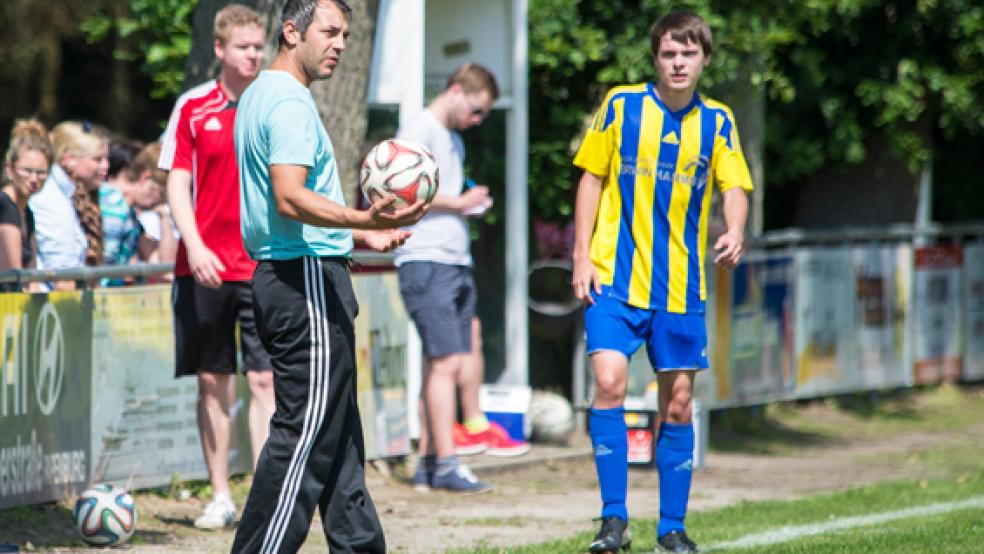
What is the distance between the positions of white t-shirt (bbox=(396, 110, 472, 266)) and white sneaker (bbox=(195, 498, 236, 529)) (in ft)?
6.52

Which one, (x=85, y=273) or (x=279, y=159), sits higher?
(x=279, y=159)

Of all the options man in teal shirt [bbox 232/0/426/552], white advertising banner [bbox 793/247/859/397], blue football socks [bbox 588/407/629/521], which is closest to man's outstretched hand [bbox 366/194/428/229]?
man in teal shirt [bbox 232/0/426/552]

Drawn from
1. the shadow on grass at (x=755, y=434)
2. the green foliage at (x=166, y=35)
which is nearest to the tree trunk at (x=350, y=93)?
the green foliage at (x=166, y=35)

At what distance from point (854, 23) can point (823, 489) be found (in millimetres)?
6025

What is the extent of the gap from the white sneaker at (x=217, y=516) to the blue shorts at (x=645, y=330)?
6.45 ft

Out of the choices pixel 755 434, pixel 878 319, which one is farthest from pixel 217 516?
pixel 878 319

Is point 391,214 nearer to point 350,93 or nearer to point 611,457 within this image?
point 611,457

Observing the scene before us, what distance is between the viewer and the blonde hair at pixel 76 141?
Answer: 8805 mm

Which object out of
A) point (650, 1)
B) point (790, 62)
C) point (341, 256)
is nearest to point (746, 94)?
point (650, 1)

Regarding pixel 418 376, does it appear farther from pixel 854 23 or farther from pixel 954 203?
pixel 954 203

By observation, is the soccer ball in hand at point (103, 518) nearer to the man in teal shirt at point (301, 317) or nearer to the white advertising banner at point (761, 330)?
the man in teal shirt at point (301, 317)

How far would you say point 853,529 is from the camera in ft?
24.9

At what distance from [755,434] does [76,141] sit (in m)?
6.08

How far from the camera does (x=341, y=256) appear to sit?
5.44 meters
